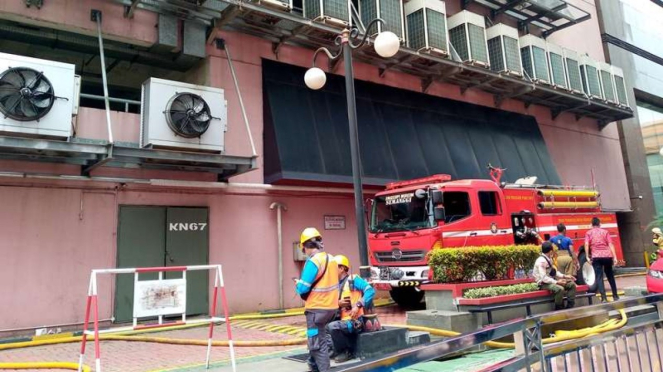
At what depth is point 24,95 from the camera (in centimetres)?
891

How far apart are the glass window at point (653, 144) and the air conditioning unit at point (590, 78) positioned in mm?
7263

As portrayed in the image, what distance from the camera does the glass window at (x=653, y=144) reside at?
2627 cm

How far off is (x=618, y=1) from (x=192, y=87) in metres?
26.9

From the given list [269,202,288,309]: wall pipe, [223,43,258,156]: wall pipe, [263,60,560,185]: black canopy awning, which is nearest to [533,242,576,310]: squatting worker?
[263,60,560,185]: black canopy awning

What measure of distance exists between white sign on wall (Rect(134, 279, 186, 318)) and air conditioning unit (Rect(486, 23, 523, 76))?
15.3 meters

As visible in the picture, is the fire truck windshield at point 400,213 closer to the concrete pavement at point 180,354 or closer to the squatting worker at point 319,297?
the concrete pavement at point 180,354

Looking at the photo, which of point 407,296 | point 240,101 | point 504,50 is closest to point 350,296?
point 407,296

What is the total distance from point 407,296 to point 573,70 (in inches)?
589

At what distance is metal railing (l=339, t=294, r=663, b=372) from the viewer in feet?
8.82

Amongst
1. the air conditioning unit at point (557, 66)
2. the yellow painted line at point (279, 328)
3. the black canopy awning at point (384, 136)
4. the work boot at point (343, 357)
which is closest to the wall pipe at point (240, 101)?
the black canopy awning at point (384, 136)

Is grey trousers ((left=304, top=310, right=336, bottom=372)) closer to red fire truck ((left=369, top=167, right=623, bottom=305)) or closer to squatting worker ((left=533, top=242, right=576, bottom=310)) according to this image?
red fire truck ((left=369, top=167, right=623, bottom=305))

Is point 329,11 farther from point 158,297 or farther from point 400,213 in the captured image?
point 158,297

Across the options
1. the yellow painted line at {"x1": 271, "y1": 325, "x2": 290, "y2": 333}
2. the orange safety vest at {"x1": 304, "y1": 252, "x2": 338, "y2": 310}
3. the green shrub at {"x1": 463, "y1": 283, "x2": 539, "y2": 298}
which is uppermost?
the orange safety vest at {"x1": 304, "y1": 252, "x2": 338, "y2": 310}

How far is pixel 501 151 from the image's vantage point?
1881cm
